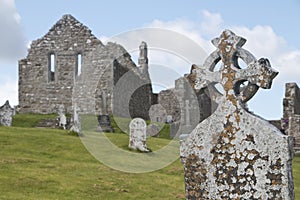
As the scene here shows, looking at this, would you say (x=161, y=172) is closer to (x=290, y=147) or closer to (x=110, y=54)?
(x=290, y=147)

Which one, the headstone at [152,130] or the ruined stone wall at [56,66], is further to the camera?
the ruined stone wall at [56,66]

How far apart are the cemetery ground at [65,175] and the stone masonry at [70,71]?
14.9m

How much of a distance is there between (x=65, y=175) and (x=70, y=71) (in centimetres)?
2266

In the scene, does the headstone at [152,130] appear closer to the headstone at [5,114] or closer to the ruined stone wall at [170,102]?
the headstone at [5,114]

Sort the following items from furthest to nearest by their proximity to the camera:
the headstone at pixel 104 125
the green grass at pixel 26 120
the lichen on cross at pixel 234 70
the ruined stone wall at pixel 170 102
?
1. the ruined stone wall at pixel 170 102
2. the green grass at pixel 26 120
3. the headstone at pixel 104 125
4. the lichen on cross at pixel 234 70

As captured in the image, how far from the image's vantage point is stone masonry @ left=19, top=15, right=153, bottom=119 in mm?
36000

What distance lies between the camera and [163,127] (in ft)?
109

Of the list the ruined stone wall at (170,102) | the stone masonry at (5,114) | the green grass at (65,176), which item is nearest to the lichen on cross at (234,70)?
the green grass at (65,176)

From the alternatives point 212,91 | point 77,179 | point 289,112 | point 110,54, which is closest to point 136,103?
point 110,54

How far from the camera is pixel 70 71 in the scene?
3678cm

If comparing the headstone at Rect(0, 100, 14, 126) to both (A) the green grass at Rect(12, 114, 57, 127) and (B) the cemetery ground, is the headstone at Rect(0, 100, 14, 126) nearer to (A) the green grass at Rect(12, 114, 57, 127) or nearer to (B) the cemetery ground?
(B) the cemetery ground

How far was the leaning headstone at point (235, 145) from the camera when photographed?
6535 millimetres

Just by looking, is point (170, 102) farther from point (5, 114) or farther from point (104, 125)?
point (5, 114)

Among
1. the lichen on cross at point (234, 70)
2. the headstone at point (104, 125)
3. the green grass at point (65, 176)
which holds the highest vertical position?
the lichen on cross at point (234, 70)
